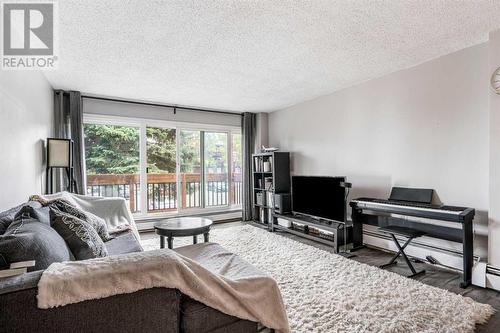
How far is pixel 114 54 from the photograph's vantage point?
8.96 feet

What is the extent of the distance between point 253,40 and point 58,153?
286 centimetres

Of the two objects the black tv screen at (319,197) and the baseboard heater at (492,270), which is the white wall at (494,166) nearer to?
the baseboard heater at (492,270)

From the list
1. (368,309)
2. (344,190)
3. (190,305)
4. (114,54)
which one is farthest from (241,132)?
(190,305)

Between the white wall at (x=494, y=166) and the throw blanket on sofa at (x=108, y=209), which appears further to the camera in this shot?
the throw blanket on sofa at (x=108, y=209)

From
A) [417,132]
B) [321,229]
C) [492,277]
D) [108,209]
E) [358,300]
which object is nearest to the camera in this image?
[358,300]

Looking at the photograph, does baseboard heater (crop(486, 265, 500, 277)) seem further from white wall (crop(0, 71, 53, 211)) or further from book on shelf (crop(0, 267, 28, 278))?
white wall (crop(0, 71, 53, 211))

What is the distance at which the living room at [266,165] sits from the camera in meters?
1.23

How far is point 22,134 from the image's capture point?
253 cm

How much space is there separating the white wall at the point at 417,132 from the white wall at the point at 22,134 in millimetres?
3907

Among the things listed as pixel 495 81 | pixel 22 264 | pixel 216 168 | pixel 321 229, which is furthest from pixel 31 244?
pixel 216 168

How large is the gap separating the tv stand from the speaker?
0.13 m

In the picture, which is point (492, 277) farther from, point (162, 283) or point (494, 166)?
point (162, 283)

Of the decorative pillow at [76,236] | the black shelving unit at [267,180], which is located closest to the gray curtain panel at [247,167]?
the black shelving unit at [267,180]

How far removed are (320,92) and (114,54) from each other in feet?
9.77
